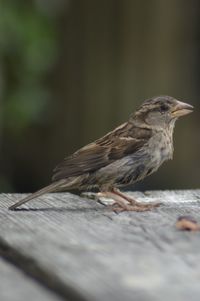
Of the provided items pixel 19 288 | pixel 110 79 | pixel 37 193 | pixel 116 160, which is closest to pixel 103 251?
pixel 19 288

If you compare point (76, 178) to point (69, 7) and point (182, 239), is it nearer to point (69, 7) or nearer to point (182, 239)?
point (182, 239)

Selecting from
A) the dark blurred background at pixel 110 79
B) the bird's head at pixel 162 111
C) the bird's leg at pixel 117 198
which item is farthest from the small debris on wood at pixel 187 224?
the dark blurred background at pixel 110 79

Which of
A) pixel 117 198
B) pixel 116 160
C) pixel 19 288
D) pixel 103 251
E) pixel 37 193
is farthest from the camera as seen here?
pixel 116 160

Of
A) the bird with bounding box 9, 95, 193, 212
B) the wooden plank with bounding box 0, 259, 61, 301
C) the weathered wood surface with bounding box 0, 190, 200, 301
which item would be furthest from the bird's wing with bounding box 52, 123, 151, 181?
the wooden plank with bounding box 0, 259, 61, 301

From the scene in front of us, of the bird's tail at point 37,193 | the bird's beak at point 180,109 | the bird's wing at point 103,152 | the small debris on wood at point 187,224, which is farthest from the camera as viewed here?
the bird's beak at point 180,109

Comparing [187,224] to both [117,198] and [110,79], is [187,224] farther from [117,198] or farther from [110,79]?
[110,79]

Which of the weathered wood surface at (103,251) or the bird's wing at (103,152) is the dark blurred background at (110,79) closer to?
the bird's wing at (103,152)
